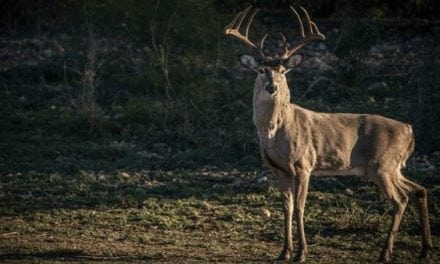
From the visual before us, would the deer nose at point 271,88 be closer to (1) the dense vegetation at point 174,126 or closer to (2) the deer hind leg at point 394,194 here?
(2) the deer hind leg at point 394,194

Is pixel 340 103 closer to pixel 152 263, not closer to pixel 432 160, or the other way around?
pixel 432 160

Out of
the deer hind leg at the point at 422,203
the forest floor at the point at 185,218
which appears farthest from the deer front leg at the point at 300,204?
the deer hind leg at the point at 422,203

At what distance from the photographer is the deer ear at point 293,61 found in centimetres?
1068

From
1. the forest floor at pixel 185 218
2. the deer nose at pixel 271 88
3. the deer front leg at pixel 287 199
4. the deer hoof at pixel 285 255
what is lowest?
the forest floor at pixel 185 218

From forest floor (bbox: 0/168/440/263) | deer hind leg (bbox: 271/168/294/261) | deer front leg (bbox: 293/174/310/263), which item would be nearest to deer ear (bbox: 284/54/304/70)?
deer hind leg (bbox: 271/168/294/261)

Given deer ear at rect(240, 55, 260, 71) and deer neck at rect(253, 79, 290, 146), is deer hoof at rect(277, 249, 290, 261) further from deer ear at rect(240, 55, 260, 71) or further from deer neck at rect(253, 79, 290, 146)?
deer ear at rect(240, 55, 260, 71)

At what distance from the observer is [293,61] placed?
1079 centimetres

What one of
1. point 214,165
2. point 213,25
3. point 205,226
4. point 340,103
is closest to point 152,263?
point 205,226

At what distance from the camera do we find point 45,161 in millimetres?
13930

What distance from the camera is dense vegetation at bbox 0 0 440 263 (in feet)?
35.6

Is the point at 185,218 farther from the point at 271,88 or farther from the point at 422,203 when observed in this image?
the point at 422,203

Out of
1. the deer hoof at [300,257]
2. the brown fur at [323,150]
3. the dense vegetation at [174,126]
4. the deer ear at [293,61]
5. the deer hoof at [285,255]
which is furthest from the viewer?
the dense vegetation at [174,126]

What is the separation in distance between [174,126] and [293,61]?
5277 millimetres

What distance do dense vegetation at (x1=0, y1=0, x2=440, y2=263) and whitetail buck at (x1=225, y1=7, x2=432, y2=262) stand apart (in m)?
0.58
